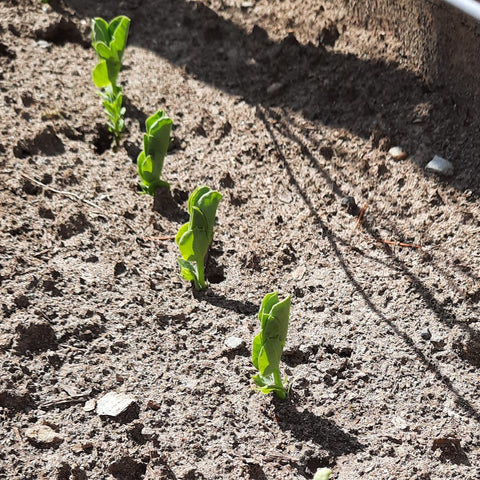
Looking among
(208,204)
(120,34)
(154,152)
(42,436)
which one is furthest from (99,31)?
(42,436)

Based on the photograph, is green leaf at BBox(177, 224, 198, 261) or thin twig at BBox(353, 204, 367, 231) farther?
thin twig at BBox(353, 204, 367, 231)

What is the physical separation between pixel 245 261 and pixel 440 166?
766 mm

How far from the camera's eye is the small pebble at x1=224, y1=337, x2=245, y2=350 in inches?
86.8

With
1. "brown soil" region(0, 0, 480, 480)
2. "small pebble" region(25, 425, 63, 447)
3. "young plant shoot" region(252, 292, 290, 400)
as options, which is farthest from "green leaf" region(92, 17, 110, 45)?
"small pebble" region(25, 425, 63, 447)

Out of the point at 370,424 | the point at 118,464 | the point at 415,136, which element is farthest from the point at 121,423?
the point at 415,136

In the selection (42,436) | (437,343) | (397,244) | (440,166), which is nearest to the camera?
(42,436)

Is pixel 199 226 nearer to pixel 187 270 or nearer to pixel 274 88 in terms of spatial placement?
pixel 187 270

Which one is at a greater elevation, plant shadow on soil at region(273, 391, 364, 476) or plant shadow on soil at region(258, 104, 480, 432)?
plant shadow on soil at region(258, 104, 480, 432)

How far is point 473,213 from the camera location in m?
2.45

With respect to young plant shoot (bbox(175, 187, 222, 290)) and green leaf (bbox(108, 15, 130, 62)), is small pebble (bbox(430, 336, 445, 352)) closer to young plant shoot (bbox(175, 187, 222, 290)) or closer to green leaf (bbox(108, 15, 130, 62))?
young plant shoot (bbox(175, 187, 222, 290))

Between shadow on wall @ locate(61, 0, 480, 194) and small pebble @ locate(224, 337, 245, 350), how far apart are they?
0.96 meters

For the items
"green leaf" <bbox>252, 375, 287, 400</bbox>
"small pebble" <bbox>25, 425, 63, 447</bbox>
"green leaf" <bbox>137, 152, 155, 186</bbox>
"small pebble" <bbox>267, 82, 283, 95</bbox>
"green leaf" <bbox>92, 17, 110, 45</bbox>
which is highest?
"small pebble" <bbox>267, 82, 283, 95</bbox>

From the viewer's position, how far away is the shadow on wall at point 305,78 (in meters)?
2.74

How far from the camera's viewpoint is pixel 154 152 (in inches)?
104
